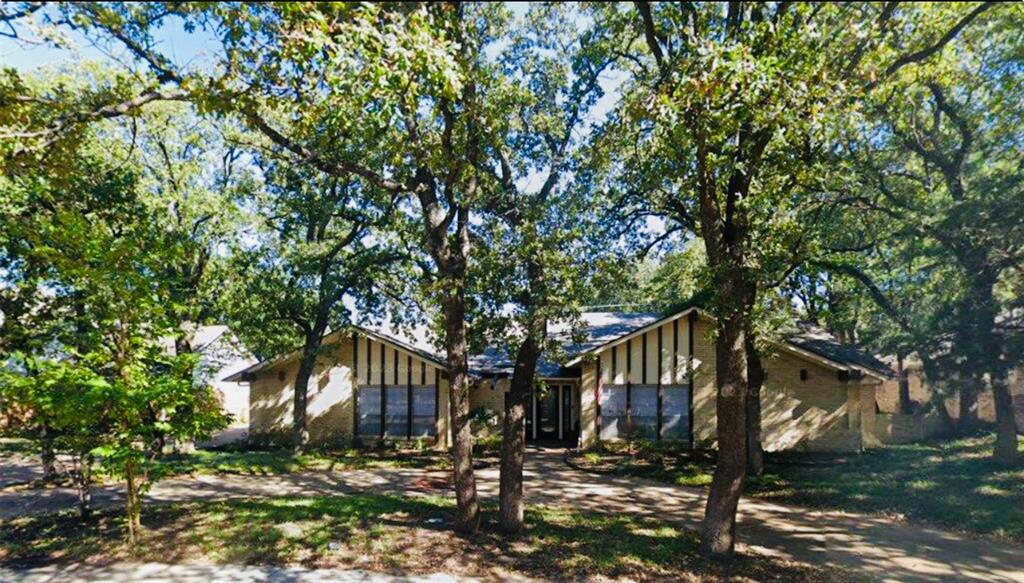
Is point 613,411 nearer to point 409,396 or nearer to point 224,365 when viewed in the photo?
point 409,396

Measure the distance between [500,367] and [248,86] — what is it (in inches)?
592

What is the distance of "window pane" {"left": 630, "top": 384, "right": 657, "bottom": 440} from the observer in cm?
1980

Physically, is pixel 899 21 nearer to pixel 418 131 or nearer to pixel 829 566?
pixel 418 131

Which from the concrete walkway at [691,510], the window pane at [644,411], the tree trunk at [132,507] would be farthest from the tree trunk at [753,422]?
the tree trunk at [132,507]

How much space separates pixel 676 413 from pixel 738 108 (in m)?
14.5

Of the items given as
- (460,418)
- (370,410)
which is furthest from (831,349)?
(370,410)

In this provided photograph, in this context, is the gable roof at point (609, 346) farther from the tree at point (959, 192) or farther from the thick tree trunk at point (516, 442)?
the thick tree trunk at point (516, 442)

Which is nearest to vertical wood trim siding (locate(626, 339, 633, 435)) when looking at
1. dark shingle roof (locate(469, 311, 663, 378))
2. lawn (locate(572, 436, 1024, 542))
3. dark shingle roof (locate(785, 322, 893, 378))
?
dark shingle roof (locate(469, 311, 663, 378))

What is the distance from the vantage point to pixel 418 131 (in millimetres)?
9547

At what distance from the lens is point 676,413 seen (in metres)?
19.8

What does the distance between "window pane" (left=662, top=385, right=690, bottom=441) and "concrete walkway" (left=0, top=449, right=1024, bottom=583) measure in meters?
4.40

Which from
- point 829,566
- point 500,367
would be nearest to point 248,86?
point 829,566

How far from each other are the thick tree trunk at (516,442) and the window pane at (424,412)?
38.4 ft

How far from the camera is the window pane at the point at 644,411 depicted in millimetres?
19797
